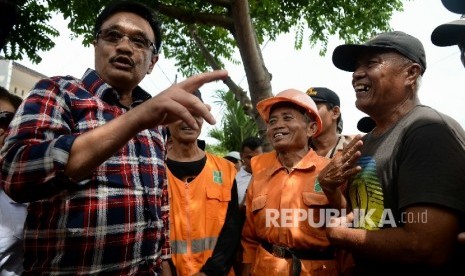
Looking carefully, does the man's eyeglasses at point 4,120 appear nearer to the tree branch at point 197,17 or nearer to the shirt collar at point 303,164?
the shirt collar at point 303,164

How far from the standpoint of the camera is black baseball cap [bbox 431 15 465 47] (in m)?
1.95

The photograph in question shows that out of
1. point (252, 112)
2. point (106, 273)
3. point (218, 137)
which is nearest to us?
point (106, 273)

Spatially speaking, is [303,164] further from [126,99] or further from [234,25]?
[234,25]

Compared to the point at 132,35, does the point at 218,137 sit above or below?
above

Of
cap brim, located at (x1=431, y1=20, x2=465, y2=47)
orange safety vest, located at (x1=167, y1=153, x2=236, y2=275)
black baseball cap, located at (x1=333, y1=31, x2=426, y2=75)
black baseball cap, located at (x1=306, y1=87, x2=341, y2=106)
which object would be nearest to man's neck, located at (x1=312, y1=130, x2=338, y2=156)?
black baseball cap, located at (x1=306, y1=87, x2=341, y2=106)

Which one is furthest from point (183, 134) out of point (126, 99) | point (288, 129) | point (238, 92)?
point (238, 92)

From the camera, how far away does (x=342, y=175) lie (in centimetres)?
207

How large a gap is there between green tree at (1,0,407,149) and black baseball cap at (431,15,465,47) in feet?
11.9

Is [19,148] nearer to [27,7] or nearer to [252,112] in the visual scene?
[27,7]

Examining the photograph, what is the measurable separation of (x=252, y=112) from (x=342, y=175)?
4279mm

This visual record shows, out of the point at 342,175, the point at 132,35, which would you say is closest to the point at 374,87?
the point at 342,175

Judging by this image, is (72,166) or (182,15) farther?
(182,15)

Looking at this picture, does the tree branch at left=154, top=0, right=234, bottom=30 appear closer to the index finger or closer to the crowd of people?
the crowd of people

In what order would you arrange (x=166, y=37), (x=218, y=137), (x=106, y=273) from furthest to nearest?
(x=218, y=137), (x=166, y=37), (x=106, y=273)
